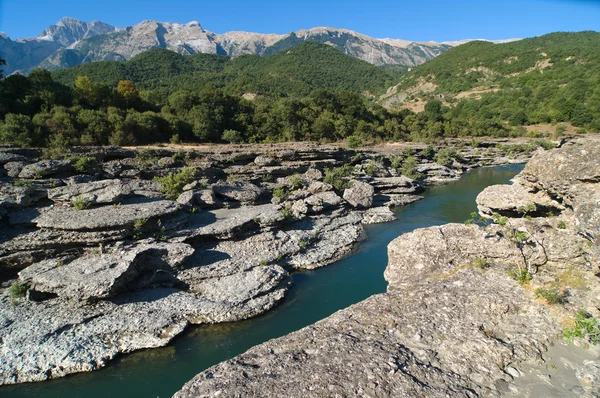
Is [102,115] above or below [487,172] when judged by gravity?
above

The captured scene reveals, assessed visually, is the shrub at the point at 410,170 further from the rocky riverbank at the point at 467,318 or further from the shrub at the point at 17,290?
the shrub at the point at 17,290

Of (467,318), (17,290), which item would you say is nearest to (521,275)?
(467,318)

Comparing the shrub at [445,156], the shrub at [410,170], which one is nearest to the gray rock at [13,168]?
the shrub at [410,170]

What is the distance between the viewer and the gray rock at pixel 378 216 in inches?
914

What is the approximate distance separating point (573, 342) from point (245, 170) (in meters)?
22.0

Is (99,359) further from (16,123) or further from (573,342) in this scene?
(16,123)

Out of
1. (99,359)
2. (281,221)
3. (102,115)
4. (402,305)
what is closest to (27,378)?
(99,359)

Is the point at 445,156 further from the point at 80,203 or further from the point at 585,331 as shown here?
the point at 80,203

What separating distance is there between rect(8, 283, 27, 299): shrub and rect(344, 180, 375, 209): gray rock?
19.7 meters

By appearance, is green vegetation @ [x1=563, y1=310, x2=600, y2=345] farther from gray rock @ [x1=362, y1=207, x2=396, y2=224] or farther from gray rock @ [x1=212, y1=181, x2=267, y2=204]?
gray rock @ [x1=212, y1=181, x2=267, y2=204]

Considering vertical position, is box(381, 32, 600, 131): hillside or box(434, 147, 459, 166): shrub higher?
box(381, 32, 600, 131): hillside

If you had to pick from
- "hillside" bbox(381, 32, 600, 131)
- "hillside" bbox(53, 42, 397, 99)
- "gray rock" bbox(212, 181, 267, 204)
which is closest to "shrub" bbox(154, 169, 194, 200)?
"gray rock" bbox(212, 181, 267, 204)

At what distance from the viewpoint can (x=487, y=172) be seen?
A: 44781 mm

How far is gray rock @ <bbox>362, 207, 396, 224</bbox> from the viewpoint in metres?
23.2
